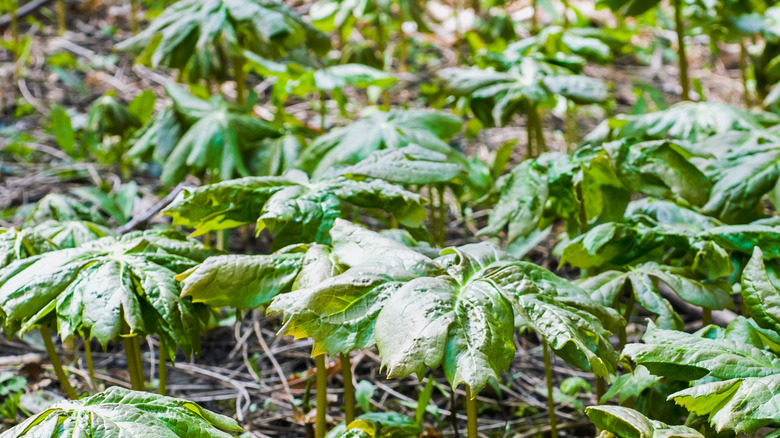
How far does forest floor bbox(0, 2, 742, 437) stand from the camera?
1.51 metres

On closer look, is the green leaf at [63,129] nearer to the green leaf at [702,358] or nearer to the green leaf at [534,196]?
the green leaf at [534,196]

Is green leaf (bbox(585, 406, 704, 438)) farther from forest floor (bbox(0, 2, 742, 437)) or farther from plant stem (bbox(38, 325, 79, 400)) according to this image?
plant stem (bbox(38, 325, 79, 400))

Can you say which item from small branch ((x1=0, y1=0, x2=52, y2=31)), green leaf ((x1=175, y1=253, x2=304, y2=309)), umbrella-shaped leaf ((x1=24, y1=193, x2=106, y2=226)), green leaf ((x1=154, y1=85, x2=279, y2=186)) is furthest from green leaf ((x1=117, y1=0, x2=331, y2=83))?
small branch ((x1=0, y1=0, x2=52, y2=31))

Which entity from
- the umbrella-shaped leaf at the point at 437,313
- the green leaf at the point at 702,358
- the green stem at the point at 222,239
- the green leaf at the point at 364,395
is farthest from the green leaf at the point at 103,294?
the green stem at the point at 222,239

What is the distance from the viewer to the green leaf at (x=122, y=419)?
2.37ft

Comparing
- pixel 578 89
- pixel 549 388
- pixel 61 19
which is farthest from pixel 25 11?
pixel 549 388

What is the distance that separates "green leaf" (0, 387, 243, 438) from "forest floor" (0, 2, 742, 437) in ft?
1.65

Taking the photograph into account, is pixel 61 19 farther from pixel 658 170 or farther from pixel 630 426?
pixel 630 426

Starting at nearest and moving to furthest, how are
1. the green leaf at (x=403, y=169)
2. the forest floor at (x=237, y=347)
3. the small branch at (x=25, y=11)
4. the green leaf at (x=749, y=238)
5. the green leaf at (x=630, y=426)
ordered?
the green leaf at (x=630, y=426) < the green leaf at (x=749, y=238) < the green leaf at (x=403, y=169) < the forest floor at (x=237, y=347) < the small branch at (x=25, y=11)

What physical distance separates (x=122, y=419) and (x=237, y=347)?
1.07 m

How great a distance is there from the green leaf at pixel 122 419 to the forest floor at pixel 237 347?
50 cm

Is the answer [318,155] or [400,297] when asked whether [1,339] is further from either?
[400,297]

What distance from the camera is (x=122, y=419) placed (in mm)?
741

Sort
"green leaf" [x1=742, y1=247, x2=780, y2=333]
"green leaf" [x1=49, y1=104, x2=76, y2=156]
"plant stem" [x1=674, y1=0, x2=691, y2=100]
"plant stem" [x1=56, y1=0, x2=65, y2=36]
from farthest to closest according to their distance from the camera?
"plant stem" [x1=56, y1=0, x2=65, y2=36], "green leaf" [x1=49, y1=104, x2=76, y2=156], "plant stem" [x1=674, y1=0, x2=691, y2=100], "green leaf" [x1=742, y1=247, x2=780, y2=333]
